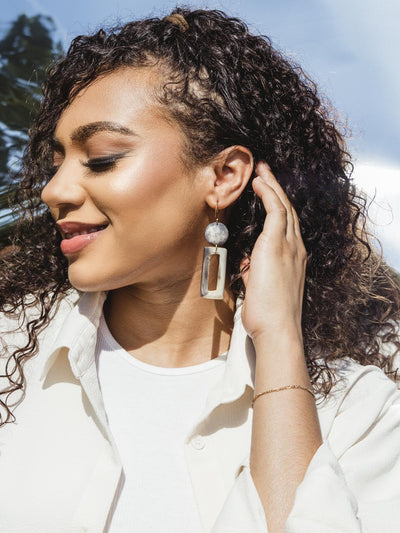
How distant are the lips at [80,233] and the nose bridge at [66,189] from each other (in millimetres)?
82

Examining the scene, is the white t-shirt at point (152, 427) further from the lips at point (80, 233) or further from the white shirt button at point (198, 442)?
the lips at point (80, 233)

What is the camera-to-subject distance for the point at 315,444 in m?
1.96

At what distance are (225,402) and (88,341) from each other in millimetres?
570

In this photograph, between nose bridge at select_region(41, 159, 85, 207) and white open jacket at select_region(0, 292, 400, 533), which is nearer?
white open jacket at select_region(0, 292, 400, 533)

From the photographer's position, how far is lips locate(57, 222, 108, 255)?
218cm

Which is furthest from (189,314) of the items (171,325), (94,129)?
(94,129)

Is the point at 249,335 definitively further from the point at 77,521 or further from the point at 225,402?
the point at 77,521

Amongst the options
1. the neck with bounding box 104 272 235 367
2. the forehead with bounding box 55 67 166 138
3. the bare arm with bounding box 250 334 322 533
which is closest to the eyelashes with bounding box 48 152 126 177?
the forehead with bounding box 55 67 166 138

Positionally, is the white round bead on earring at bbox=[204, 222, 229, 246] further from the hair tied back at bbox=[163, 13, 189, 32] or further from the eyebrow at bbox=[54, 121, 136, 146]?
the hair tied back at bbox=[163, 13, 189, 32]

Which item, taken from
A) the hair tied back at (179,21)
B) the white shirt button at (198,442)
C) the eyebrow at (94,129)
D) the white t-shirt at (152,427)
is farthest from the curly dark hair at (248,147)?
the white shirt button at (198,442)

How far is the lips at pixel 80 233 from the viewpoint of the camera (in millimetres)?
2178

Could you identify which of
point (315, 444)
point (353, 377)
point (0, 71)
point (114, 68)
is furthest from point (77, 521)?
point (0, 71)

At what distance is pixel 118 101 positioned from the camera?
2193mm

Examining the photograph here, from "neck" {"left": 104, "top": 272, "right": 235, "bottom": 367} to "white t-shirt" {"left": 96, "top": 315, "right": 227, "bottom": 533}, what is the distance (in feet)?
0.17
